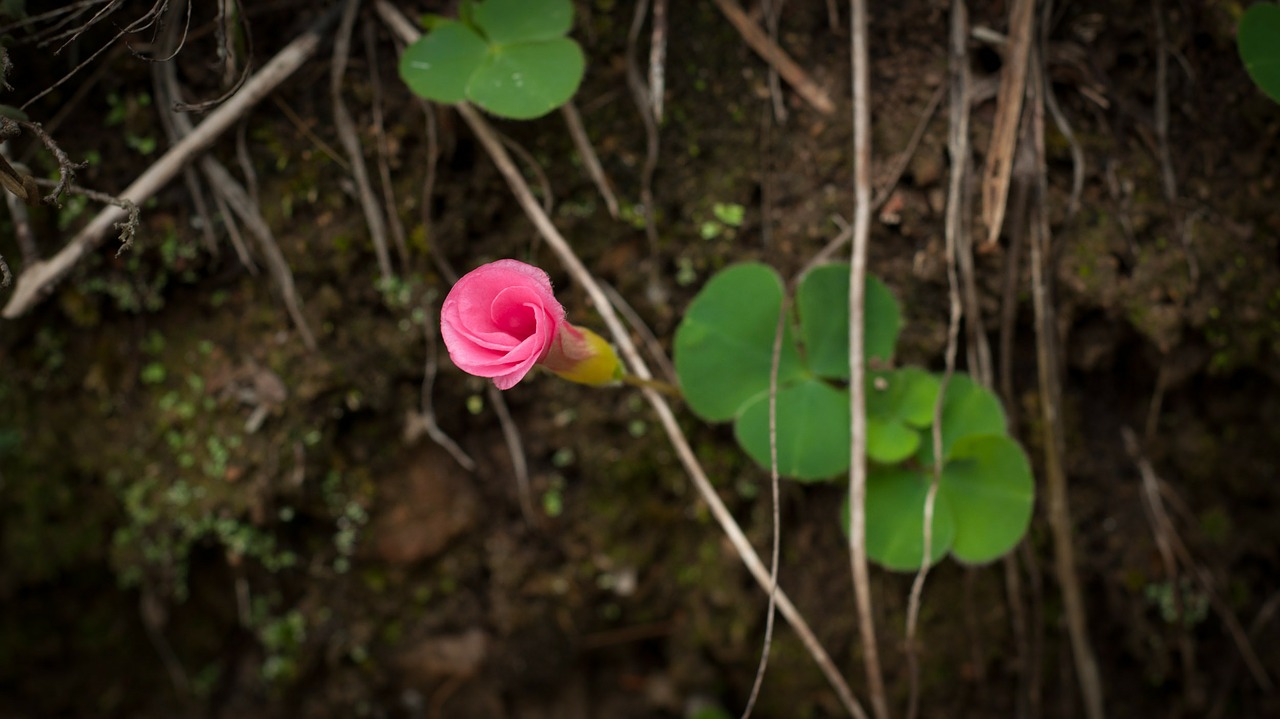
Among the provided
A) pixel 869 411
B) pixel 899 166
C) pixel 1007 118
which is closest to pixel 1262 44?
pixel 1007 118

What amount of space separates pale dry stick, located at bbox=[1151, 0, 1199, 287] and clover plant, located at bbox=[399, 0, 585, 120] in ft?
3.88

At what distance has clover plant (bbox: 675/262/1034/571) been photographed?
1622 mm

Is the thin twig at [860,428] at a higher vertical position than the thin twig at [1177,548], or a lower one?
higher

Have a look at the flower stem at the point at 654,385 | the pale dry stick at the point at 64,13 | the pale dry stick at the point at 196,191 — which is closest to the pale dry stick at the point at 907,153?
the flower stem at the point at 654,385

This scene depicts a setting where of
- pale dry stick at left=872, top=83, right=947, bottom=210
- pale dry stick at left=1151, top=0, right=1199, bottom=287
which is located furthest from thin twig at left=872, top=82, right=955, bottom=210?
pale dry stick at left=1151, top=0, right=1199, bottom=287

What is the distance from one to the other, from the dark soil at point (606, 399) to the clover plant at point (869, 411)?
173mm

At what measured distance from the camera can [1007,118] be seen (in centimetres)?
172

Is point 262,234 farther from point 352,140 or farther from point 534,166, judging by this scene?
point 534,166

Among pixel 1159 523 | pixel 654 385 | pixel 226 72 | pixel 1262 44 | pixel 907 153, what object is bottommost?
pixel 1159 523

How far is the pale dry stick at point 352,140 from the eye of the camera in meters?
1.75

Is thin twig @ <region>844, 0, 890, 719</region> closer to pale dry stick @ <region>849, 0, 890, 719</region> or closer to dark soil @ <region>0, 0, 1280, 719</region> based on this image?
pale dry stick @ <region>849, 0, 890, 719</region>

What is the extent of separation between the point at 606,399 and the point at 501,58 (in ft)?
2.48

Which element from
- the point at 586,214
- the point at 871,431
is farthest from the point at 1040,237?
the point at 586,214

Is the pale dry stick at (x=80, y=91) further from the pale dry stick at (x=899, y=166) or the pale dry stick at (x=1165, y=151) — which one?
the pale dry stick at (x=1165, y=151)
